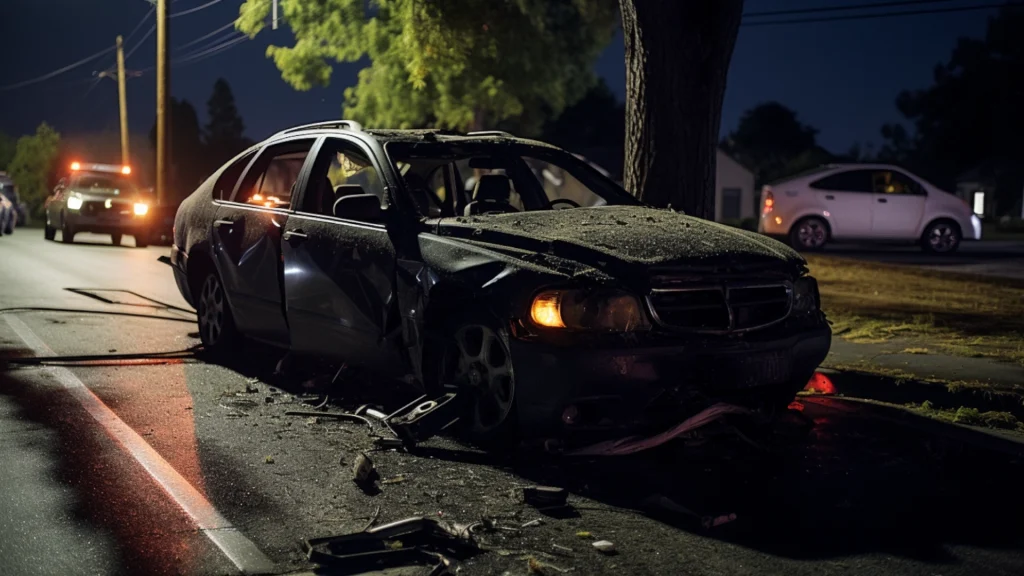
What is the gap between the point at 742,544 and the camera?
4.48m

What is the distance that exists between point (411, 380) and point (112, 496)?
1.83 m

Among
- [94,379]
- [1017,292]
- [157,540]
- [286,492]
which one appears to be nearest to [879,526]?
[286,492]

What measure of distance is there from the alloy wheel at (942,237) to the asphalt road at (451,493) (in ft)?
52.0

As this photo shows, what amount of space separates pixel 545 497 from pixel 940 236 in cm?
1870

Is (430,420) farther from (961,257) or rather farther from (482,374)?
(961,257)

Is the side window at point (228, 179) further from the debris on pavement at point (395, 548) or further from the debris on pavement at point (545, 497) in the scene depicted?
the debris on pavement at point (395, 548)

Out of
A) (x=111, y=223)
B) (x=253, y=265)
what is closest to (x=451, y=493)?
(x=253, y=265)

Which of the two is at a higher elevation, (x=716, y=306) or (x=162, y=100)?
(x=162, y=100)

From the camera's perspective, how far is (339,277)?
6.89 meters

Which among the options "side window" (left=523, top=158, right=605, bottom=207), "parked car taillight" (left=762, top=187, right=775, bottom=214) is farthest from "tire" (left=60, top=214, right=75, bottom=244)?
"parked car taillight" (left=762, top=187, right=775, bottom=214)

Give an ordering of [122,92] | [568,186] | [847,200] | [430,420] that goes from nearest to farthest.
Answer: [430,420], [568,186], [847,200], [122,92]

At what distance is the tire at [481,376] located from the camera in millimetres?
5777

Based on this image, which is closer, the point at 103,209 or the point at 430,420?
the point at 430,420

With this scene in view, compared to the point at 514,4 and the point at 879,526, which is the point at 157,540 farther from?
the point at 514,4
